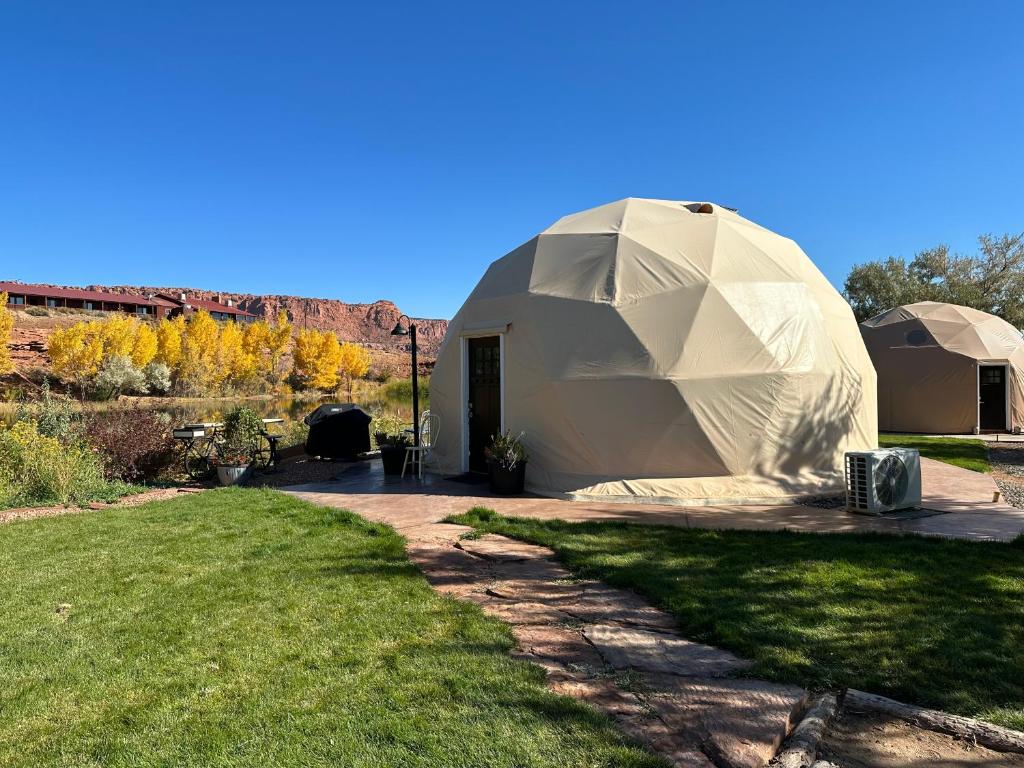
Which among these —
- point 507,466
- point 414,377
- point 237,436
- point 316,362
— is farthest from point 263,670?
point 316,362

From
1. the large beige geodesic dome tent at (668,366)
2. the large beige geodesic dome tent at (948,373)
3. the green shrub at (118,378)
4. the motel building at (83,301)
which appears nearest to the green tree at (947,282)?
the large beige geodesic dome tent at (948,373)

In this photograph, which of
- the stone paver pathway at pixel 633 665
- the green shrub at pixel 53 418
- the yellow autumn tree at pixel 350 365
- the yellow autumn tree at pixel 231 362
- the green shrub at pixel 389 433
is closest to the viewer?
the stone paver pathway at pixel 633 665

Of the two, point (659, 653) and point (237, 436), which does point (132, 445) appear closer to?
point (237, 436)

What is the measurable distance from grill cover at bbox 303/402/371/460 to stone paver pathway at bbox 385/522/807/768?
7427mm

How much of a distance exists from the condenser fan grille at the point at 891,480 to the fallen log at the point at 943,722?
4.99 metres

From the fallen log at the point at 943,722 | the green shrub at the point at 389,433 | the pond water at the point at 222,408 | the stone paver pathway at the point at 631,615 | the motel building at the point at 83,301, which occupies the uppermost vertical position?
the motel building at the point at 83,301

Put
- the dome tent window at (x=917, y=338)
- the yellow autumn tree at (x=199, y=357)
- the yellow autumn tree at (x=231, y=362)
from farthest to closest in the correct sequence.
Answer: the yellow autumn tree at (x=231, y=362), the yellow autumn tree at (x=199, y=357), the dome tent window at (x=917, y=338)

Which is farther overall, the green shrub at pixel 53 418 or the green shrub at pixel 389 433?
the green shrub at pixel 389 433

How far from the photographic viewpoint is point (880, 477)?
6.94 metres

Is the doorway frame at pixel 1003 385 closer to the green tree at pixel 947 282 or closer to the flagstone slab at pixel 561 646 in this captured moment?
the green tree at pixel 947 282

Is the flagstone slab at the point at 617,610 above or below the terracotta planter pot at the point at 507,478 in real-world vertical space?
below

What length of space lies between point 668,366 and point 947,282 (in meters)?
28.3

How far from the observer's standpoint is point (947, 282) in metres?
28.5

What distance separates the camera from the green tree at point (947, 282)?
88.9 ft
